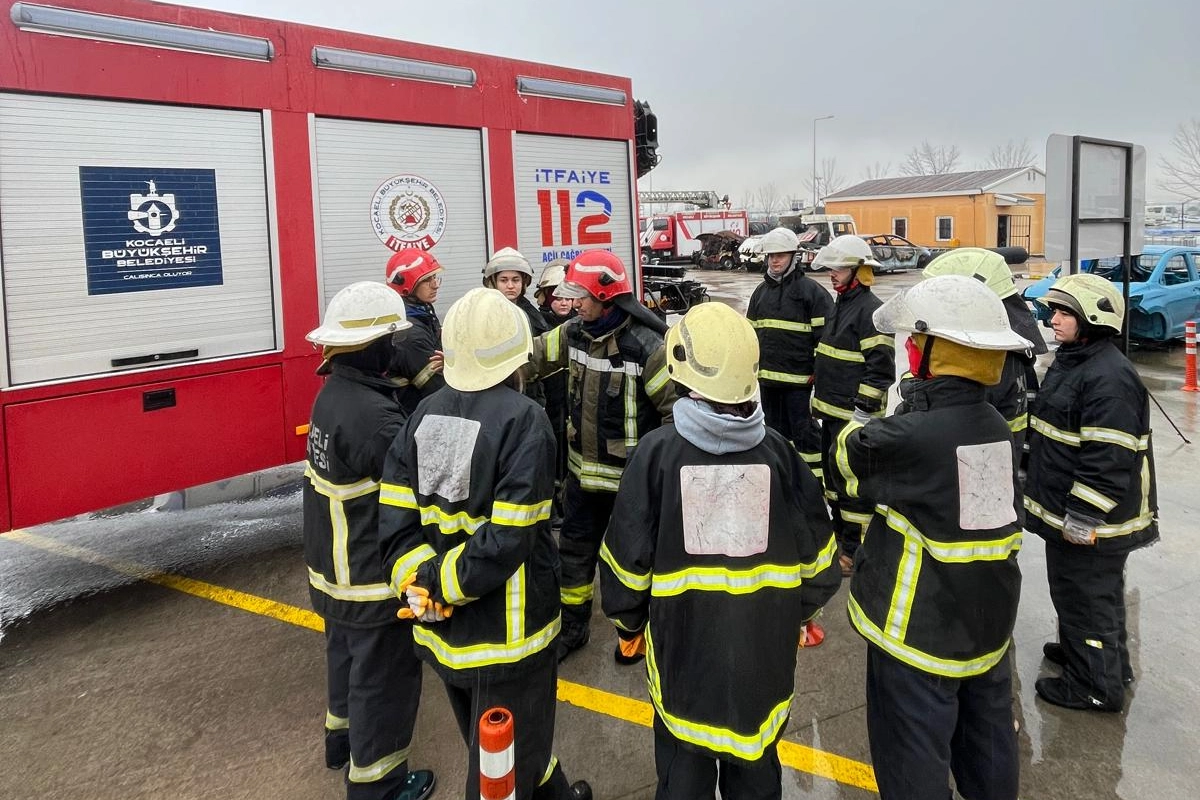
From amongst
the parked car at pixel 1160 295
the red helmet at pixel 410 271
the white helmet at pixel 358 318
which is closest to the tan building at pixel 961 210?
the parked car at pixel 1160 295

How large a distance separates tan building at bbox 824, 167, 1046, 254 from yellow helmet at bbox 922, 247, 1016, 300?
119 feet

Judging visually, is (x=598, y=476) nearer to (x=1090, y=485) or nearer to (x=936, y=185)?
(x=1090, y=485)

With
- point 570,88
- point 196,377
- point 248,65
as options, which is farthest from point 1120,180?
point 196,377

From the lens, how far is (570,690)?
3309 mm

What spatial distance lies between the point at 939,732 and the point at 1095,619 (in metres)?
1.24

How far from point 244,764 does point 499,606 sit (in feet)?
4.89

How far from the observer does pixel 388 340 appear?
8.80 ft

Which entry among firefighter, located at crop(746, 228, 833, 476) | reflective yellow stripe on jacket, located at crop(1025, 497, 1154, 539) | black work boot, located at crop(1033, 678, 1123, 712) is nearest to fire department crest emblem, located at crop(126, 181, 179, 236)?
firefighter, located at crop(746, 228, 833, 476)

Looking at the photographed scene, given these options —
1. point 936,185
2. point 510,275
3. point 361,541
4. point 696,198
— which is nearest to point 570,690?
point 361,541

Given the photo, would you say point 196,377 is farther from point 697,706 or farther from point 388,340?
point 697,706

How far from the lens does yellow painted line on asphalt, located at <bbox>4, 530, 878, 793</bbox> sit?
2.76 m

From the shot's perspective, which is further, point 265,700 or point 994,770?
point 265,700

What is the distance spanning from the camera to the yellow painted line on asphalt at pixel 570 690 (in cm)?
276

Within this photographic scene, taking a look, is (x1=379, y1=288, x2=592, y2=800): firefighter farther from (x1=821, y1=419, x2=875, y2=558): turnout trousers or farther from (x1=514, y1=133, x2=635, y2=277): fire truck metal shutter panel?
(x1=514, y1=133, x2=635, y2=277): fire truck metal shutter panel
